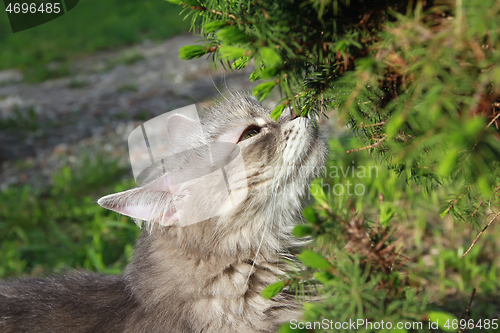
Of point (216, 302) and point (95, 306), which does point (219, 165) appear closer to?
point (216, 302)

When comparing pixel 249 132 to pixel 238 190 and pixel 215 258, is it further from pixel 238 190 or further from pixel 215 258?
pixel 215 258

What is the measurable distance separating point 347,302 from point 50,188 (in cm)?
429

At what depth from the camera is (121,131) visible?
5.89 meters

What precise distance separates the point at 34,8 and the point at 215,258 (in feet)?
7.58

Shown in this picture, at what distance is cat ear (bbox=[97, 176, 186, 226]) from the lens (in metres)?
1.68

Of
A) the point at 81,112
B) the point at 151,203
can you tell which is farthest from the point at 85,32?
the point at 151,203

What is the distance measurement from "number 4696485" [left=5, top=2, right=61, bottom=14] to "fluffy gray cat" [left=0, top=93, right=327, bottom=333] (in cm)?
152

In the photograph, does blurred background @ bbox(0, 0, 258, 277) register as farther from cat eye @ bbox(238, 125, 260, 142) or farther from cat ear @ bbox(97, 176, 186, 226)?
cat ear @ bbox(97, 176, 186, 226)

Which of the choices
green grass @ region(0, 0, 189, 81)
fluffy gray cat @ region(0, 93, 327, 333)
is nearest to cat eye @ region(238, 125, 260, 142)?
fluffy gray cat @ region(0, 93, 327, 333)

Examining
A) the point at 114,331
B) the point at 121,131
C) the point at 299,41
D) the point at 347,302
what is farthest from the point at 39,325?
the point at 121,131

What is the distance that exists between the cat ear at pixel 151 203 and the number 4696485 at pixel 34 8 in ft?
5.04

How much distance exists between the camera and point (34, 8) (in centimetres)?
283

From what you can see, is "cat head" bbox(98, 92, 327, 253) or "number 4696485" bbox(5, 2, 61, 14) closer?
"cat head" bbox(98, 92, 327, 253)

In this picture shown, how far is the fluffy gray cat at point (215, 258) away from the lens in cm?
180
